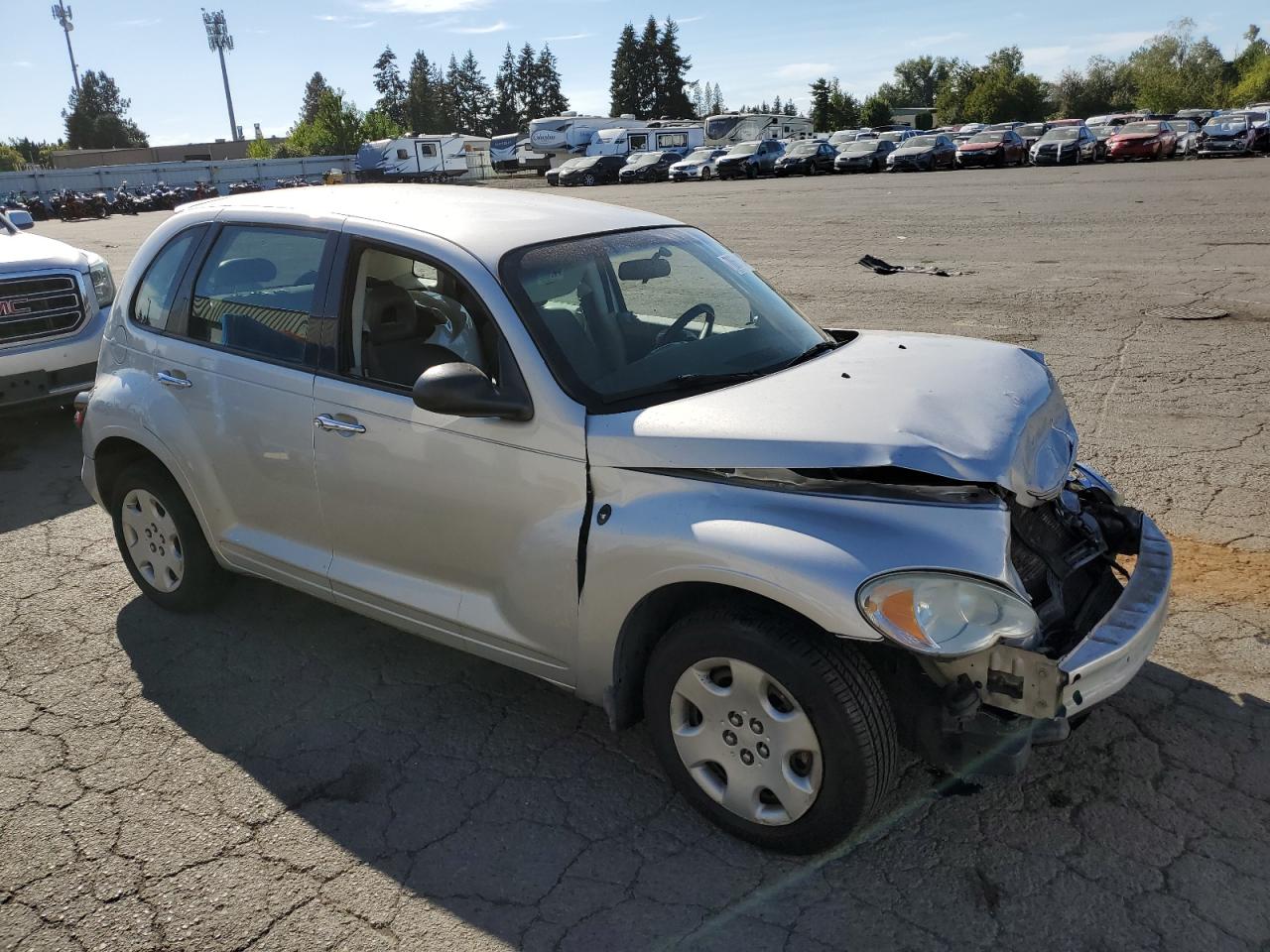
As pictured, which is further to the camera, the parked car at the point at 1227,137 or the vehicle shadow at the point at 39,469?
the parked car at the point at 1227,137

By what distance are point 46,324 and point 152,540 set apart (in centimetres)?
405

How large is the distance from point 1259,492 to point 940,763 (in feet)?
12.0

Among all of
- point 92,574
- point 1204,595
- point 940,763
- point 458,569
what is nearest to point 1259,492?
point 1204,595

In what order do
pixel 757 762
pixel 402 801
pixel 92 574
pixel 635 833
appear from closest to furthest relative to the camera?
pixel 757 762 → pixel 635 833 → pixel 402 801 → pixel 92 574

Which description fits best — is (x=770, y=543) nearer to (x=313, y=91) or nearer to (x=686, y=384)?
(x=686, y=384)

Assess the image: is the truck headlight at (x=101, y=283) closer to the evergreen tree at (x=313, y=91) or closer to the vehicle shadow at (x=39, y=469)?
the vehicle shadow at (x=39, y=469)

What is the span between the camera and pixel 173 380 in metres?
4.17

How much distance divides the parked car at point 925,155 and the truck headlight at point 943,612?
42310 mm

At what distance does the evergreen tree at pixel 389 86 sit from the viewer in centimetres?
13312

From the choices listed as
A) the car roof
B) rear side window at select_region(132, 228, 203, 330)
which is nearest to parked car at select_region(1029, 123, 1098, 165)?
the car roof

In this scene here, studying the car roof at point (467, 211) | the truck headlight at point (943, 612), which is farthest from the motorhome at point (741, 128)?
the truck headlight at point (943, 612)

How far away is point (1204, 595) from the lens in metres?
4.28

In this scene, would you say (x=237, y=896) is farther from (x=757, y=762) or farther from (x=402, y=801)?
(x=757, y=762)

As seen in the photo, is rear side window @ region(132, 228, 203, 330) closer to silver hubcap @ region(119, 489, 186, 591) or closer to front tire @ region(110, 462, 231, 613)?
front tire @ region(110, 462, 231, 613)
